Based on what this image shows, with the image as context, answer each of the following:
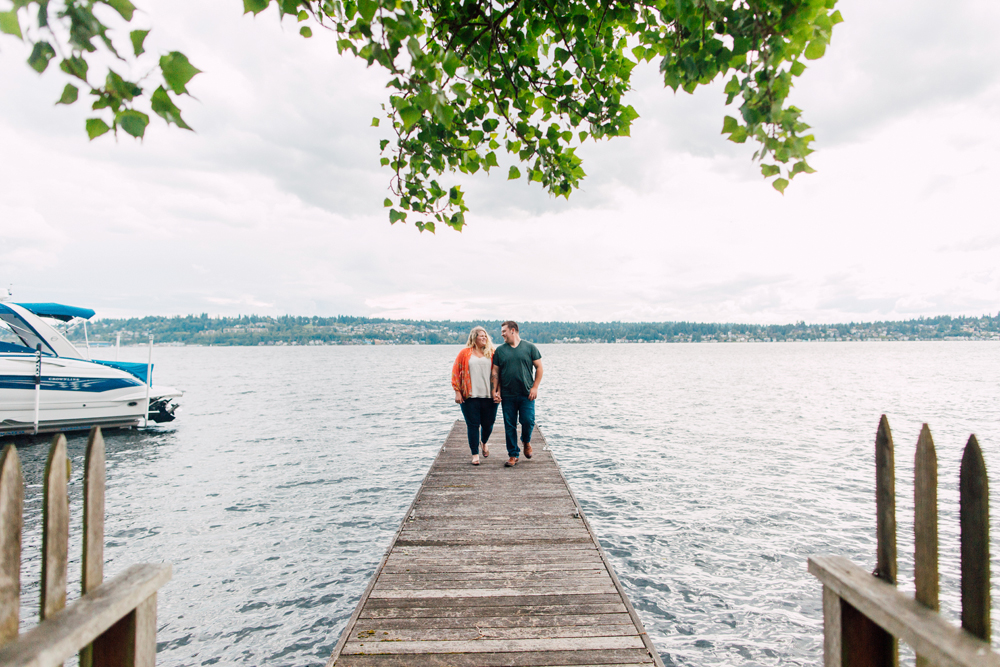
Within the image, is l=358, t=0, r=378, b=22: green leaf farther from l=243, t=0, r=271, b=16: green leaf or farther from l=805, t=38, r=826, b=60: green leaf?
l=805, t=38, r=826, b=60: green leaf

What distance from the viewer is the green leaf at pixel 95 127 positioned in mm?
1700

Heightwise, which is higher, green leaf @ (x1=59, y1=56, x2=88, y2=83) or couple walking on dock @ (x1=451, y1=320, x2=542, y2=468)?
green leaf @ (x1=59, y1=56, x2=88, y2=83)

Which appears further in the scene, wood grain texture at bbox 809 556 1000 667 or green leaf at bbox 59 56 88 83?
green leaf at bbox 59 56 88 83

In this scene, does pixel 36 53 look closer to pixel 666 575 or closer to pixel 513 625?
pixel 513 625

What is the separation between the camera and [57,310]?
1639 cm

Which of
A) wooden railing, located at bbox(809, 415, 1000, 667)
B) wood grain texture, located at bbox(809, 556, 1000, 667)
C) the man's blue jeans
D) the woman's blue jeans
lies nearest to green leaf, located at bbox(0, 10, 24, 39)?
wooden railing, located at bbox(809, 415, 1000, 667)

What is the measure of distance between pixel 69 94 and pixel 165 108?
296mm

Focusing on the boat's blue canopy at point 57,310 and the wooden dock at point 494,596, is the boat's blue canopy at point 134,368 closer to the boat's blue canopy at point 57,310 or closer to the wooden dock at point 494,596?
the boat's blue canopy at point 57,310

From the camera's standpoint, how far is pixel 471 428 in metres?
8.41

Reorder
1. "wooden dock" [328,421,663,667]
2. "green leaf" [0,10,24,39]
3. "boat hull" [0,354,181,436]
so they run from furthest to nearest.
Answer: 1. "boat hull" [0,354,181,436]
2. "wooden dock" [328,421,663,667]
3. "green leaf" [0,10,24,39]

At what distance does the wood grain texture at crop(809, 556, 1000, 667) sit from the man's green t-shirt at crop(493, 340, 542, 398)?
558 centimetres

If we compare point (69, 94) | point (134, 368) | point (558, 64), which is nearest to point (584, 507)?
point (558, 64)

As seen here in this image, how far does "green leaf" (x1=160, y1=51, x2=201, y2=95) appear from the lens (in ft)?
5.29

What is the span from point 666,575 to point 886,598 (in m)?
6.65
